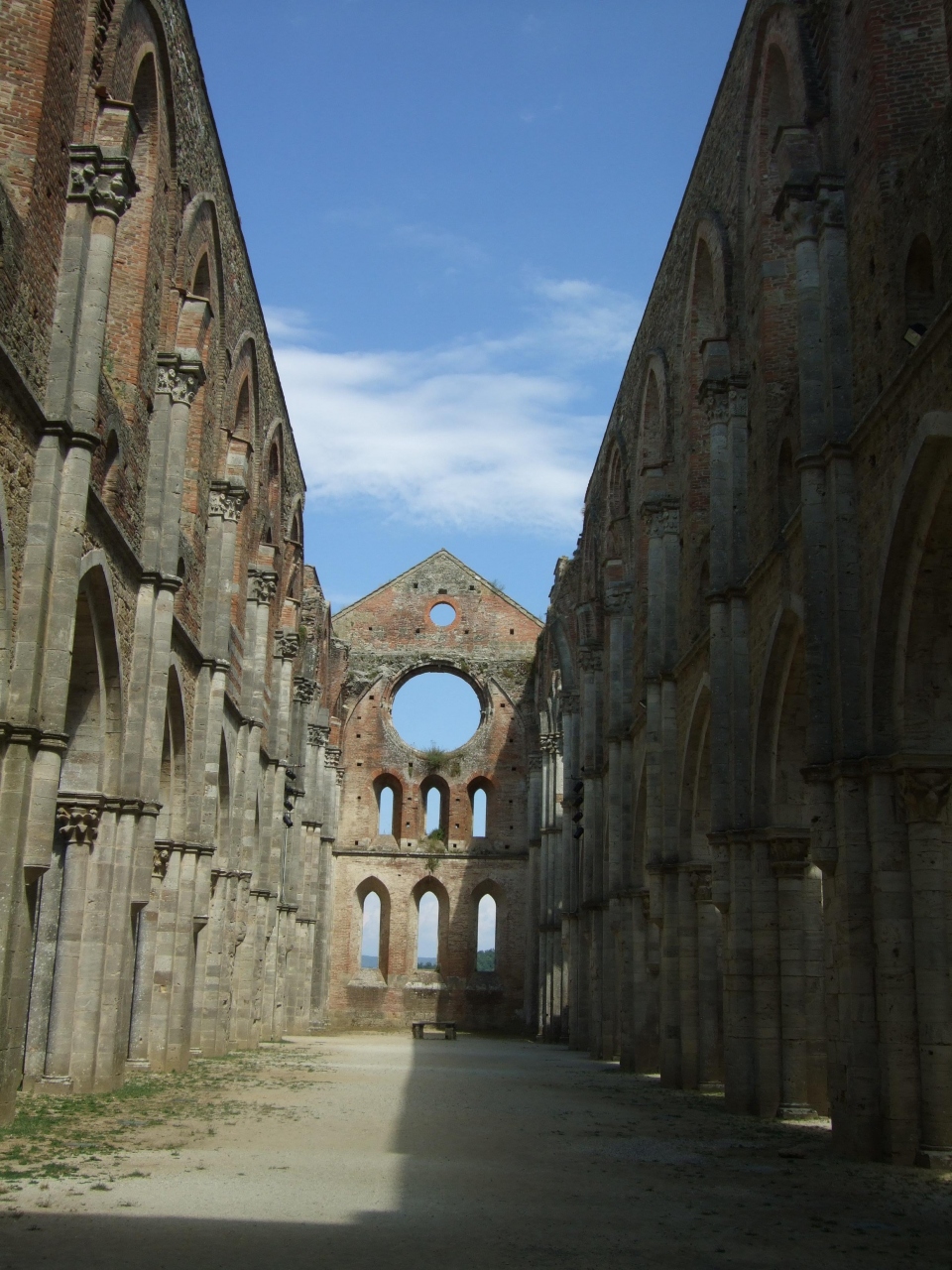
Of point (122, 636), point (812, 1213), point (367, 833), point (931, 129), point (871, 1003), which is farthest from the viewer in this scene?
point (367, 833)

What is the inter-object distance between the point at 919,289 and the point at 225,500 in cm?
1325

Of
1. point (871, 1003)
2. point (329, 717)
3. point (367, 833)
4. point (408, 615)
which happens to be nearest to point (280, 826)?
point (329, 717)

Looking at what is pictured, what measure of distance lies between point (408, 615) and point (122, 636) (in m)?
29.5

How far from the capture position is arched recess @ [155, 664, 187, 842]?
19891 millimetres

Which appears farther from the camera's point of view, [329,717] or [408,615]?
[408,615]

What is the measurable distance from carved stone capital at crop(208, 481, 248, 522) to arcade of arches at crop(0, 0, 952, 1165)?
8 cm


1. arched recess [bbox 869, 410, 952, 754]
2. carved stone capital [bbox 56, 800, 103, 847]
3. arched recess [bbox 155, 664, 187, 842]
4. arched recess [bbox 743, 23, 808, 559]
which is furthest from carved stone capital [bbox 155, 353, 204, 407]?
arched recess [bbox 869, 410, 952, 754]

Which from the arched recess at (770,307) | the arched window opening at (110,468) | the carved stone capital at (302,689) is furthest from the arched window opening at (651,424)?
the carved stone capital at (302,689)

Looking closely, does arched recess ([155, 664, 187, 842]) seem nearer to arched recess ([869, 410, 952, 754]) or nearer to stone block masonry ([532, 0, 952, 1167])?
stone block masonry ([532, 0, 952, 1167])

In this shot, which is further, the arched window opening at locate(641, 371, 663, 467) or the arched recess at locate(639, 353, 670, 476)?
the arched window opening at locate(641, 371, 663, 467)

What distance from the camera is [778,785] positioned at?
15547 millimetres

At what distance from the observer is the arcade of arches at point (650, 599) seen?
1135 cm

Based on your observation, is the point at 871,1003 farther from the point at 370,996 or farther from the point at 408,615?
the point at 408,615

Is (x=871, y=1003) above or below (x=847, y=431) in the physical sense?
below
